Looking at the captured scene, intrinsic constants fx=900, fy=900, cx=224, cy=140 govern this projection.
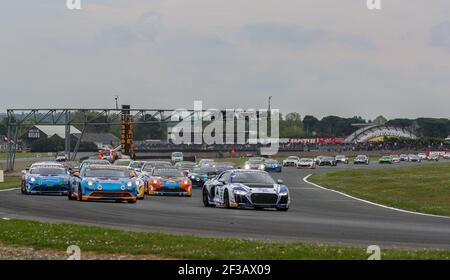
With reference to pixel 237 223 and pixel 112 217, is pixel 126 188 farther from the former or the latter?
pixel 237 223

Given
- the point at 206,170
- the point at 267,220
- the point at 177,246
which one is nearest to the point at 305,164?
the point at 206,170

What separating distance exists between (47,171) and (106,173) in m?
5.01

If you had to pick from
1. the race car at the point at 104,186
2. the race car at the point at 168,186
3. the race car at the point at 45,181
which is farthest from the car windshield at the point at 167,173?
the race car at the point at 104,186

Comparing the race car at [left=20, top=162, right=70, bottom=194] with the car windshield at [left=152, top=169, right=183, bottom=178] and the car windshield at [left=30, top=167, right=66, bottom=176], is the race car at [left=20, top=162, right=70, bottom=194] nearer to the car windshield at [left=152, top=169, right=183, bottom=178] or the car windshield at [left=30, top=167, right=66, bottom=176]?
the car windshield at [left=30, top=167, right=66, bottom=176]

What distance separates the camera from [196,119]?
344ft

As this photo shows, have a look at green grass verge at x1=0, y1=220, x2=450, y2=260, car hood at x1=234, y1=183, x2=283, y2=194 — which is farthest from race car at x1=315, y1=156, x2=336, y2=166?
green grass verge at x1=0, y1=220, x2=450, y2=260

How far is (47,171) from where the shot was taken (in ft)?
111

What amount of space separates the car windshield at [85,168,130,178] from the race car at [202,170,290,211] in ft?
12.3

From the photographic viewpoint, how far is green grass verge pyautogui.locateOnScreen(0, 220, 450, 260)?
13391 mm

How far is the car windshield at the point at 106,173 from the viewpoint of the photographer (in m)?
29.4

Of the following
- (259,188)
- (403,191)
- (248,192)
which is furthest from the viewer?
(403,191)

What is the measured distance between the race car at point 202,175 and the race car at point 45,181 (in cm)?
1005

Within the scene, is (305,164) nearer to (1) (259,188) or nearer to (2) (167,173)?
(2) (167,173)

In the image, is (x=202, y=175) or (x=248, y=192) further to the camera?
(x=202, y=175)
